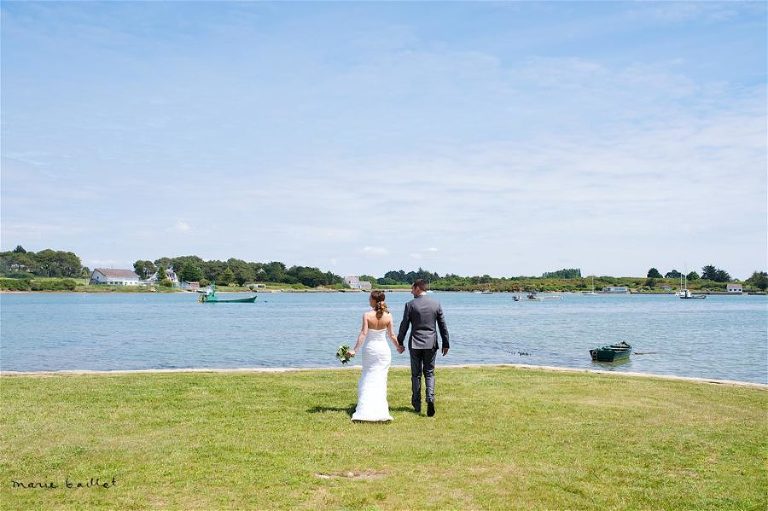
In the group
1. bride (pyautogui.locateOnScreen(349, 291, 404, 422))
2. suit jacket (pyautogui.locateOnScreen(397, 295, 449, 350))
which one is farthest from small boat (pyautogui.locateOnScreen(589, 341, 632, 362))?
bride (pyautogui.locateOnScreen(349, 291, 404, 422))

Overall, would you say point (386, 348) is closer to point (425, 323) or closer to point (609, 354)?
point (425, 323)

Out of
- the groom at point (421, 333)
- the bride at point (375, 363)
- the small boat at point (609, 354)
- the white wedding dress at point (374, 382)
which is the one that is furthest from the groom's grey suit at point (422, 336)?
the small boat at point (609, 354)

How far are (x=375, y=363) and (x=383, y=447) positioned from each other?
260cm

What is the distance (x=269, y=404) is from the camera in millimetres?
13492

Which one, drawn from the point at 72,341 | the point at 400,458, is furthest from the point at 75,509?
the point at 72,341

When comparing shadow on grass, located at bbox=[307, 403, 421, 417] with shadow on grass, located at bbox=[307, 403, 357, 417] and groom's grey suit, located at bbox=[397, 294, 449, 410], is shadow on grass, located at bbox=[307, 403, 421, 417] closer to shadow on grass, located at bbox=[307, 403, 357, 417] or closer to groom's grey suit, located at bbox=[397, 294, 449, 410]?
shadow on grass, located at bbox=[307, 403, 357, 417]

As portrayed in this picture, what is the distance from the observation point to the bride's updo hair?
41.2 ft

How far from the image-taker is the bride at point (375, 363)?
479 inches

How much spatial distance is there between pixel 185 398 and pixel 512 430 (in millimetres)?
6926

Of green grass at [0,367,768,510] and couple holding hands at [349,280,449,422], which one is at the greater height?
couple holding hands at [349,280,449,422]

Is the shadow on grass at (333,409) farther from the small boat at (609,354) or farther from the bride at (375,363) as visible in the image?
the small boat at (609,354)

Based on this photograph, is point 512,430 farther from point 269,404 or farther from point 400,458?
point 269,404

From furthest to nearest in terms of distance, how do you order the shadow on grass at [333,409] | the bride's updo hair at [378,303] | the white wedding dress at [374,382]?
1. the shadow on grass at [333,409]
2. the bride's updo hair at [378,303]
3. the white wedding dress at [374,382]

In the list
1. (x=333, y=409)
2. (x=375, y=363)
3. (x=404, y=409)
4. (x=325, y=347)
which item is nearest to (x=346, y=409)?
(x=333, y=409)
